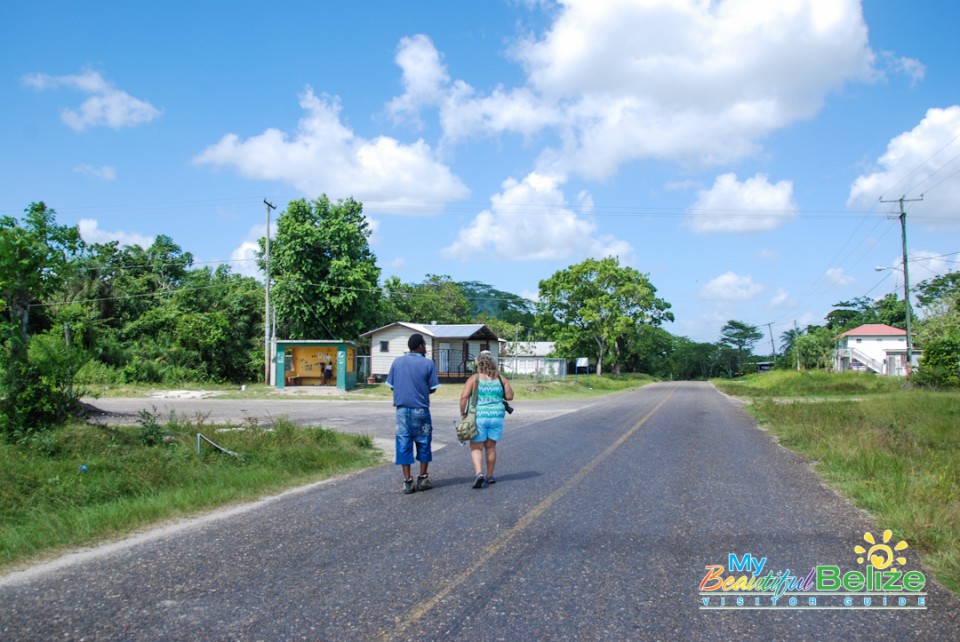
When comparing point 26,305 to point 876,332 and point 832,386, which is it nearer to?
point 832,386

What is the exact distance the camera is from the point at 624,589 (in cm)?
460

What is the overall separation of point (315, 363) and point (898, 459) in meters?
31.0

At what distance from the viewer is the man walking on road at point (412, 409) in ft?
26.5

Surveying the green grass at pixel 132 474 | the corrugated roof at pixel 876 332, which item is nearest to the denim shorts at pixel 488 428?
the green grass at pixel 132 474

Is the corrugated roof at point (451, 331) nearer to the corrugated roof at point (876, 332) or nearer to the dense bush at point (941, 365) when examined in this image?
the dense bush at point (941, 365)

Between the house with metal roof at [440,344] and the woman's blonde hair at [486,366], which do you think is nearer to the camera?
the woman's blonde hair at [486,366]

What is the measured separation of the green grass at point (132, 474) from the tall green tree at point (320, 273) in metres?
30.2

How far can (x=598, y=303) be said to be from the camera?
6675 cm

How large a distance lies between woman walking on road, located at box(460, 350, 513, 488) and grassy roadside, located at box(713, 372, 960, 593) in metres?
4.22

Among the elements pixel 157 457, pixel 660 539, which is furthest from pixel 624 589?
pixel 157 457

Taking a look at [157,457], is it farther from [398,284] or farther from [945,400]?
[398,284]

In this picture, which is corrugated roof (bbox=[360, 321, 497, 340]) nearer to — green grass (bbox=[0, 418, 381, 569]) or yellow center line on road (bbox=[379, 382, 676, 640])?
green grass (bbox=[0, 418, 381, 569])

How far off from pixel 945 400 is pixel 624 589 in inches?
869

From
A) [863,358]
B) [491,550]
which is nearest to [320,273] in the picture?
[491,550]
